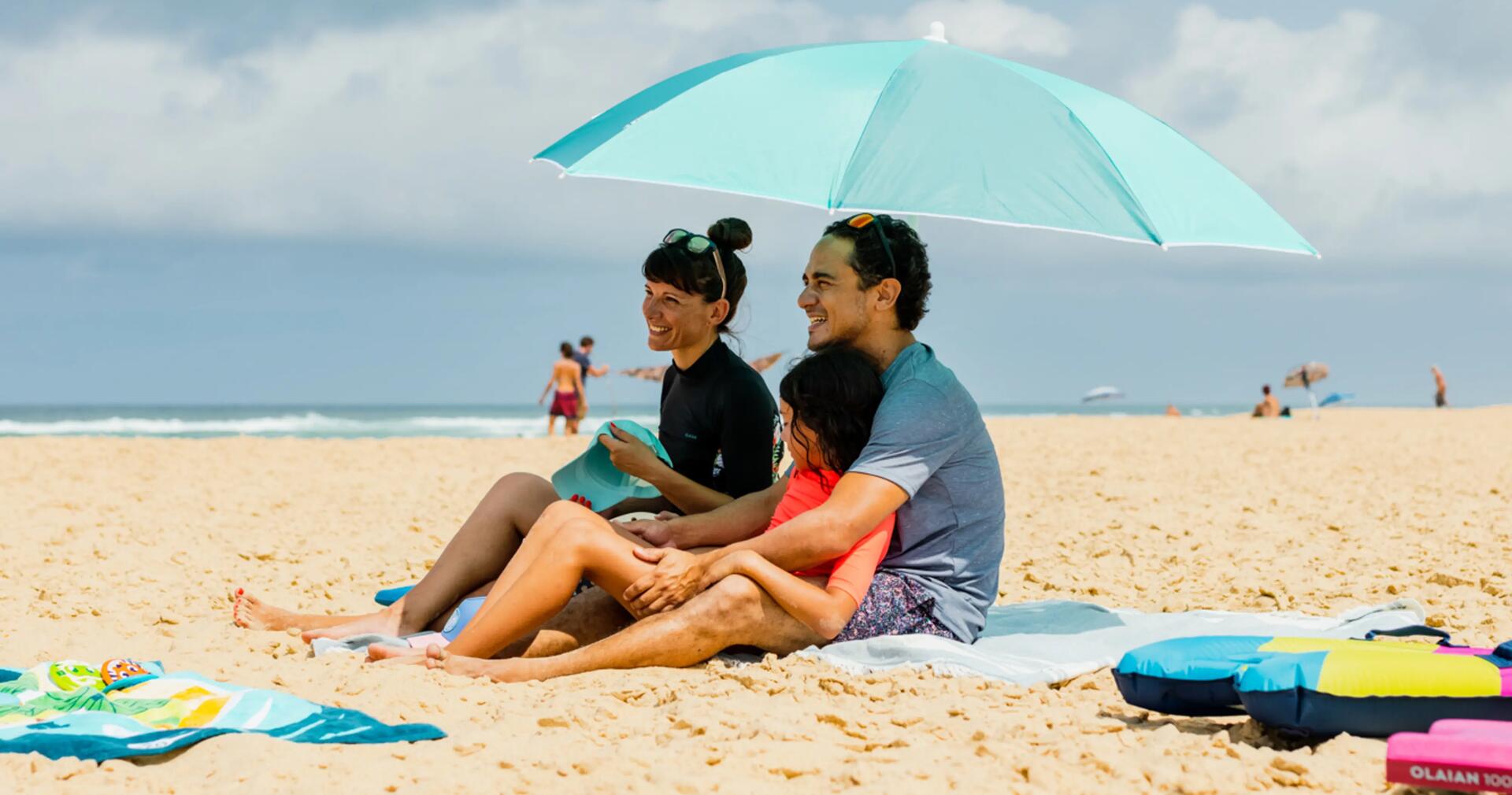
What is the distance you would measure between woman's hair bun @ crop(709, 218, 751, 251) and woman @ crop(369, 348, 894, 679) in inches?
30.9

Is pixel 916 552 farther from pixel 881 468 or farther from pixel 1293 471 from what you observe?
pixel 1293 471

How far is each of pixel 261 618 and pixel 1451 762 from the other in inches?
153

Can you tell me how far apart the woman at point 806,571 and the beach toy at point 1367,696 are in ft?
3.90

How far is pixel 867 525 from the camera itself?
353cm

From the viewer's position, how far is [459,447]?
15.2 metres

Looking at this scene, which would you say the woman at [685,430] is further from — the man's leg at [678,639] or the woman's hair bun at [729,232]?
the man's leg at [678,639]

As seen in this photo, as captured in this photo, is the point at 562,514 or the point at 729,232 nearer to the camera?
the point at 562,514

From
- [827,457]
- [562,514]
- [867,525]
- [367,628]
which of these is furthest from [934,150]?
[367,628]

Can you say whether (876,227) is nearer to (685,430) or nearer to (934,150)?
(934,150)

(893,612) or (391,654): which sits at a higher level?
(893,612)

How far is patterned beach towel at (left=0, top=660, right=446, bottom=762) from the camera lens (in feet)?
9.55

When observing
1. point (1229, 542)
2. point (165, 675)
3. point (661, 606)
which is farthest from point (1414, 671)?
point (1229, 542)

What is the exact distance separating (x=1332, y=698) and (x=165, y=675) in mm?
3050

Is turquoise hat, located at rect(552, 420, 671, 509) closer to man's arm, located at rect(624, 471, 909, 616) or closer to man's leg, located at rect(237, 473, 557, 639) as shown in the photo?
man's leg, located at rect(237, 473, 557, 639)
